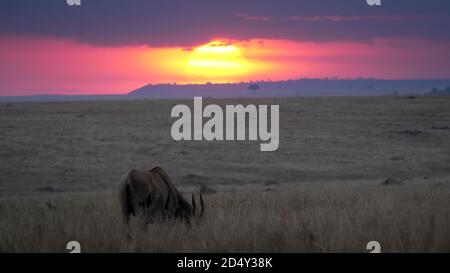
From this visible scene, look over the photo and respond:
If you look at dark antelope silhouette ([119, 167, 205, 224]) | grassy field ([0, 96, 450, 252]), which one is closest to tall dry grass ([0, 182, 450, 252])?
grassy field ([0, 96, 450, 252])

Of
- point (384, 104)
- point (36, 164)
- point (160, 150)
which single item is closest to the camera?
point (36, 164)

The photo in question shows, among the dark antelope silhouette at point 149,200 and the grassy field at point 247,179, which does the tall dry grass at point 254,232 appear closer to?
the grassy field at point 247,179

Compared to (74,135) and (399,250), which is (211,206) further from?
(74,135)

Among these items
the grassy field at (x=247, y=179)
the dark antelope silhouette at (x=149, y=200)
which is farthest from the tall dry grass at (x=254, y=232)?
the dark antelope silhouette at (x=149, y=200)

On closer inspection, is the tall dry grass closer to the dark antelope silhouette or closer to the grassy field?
the grassy field

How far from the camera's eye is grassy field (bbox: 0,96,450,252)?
848 cm

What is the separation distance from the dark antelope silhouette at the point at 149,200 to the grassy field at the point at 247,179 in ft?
1.31

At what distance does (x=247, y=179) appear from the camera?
104ft

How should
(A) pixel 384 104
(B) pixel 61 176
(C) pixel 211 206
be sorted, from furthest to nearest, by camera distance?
(A) pixel 384 104 < (B) pixel 61 176 < (C) pixel 211 206

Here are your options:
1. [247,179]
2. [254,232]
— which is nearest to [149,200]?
[254,232]

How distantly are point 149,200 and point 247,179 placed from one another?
70.9 feet
